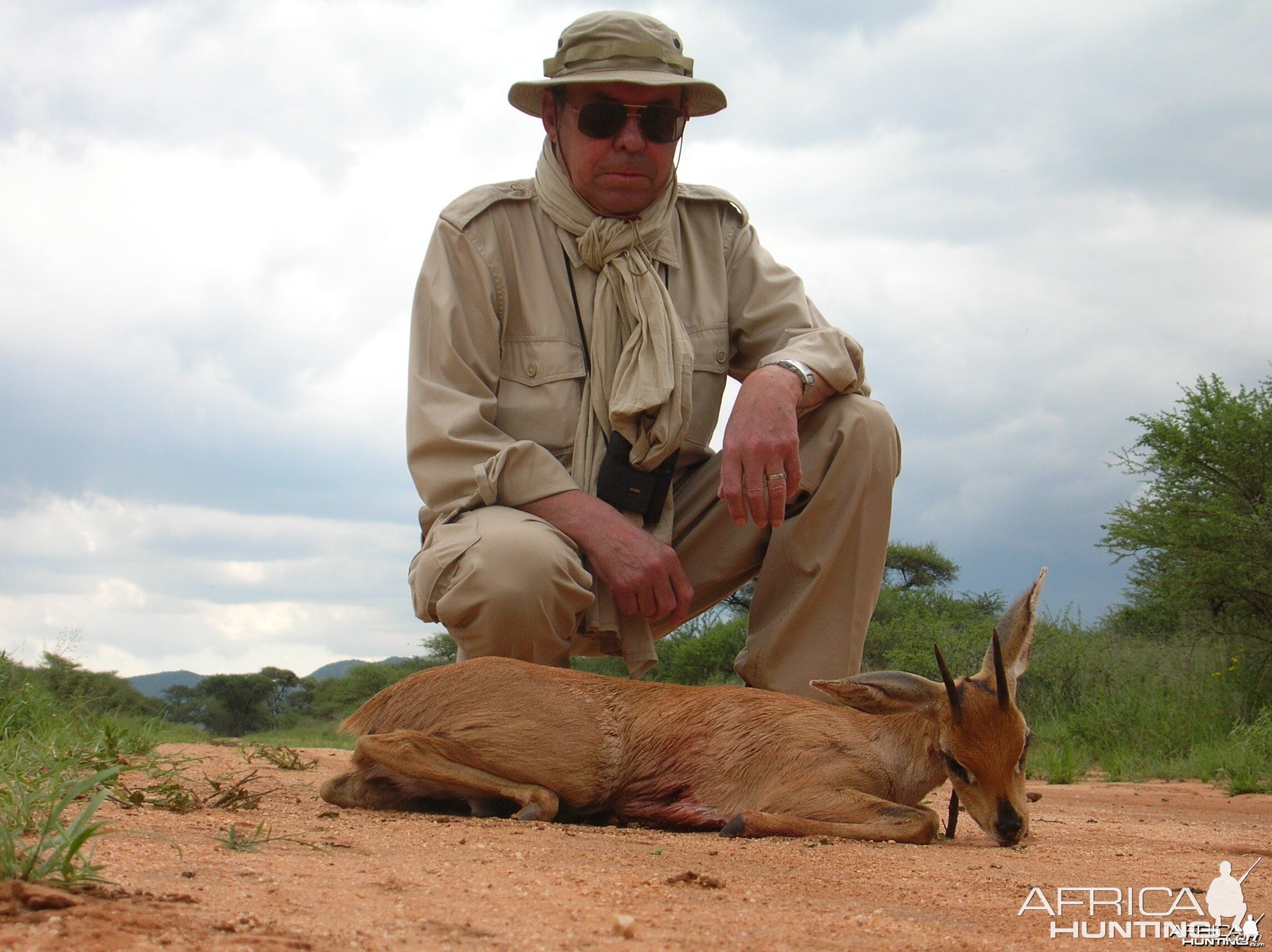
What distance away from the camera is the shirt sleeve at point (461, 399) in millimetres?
4129

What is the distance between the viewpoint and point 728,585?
15.6ft

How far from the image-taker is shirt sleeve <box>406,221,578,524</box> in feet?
13.5

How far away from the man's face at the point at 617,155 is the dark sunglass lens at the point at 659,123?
21 millimetres

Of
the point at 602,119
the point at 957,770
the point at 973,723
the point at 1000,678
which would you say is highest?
the point at 602,119

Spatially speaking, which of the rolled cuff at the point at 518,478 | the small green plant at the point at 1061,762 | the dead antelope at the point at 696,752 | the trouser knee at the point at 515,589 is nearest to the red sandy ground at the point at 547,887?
the dead antelope at the point at 696,752

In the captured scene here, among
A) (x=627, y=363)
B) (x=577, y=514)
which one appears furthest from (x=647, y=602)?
(x=627, y=363)

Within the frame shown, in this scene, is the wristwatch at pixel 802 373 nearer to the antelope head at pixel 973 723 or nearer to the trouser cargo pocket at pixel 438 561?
the antelope head at pixel 973 723

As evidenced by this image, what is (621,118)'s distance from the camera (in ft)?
14.4

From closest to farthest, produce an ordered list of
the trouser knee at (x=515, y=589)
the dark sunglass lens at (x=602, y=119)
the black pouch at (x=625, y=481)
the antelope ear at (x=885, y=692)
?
1. the antelope ear at (x=885, y=692)
2. the trouser knee at (x=515, y=589)
3. the black pouch at (x=625, y=481)
4. the dark sunglass lens at (x=602, y=119)

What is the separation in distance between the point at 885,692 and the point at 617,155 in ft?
7.31

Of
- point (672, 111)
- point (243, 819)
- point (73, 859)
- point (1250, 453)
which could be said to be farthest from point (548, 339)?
point (1250, 453)

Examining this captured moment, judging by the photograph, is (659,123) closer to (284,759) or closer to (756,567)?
(756,567)

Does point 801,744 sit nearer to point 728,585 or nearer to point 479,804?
point 479,804

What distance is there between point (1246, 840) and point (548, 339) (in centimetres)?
294
